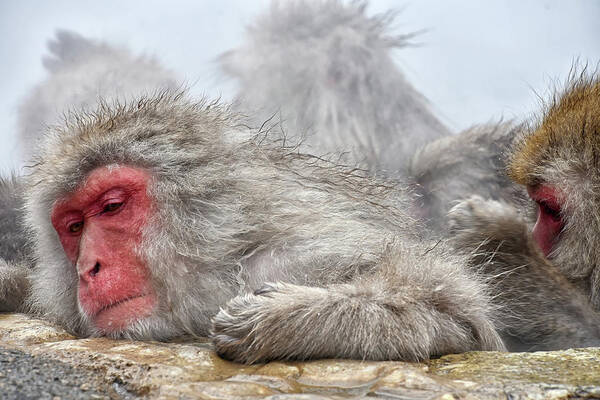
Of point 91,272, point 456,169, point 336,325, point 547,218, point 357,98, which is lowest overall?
point 336,325

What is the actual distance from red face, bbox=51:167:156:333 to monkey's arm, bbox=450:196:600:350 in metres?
1.26

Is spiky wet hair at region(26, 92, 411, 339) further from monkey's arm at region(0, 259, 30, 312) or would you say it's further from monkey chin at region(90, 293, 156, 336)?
monkey's arm at region(0, 259, 30, 312)

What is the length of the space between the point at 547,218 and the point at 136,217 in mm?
1634

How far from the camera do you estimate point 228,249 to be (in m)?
2.52

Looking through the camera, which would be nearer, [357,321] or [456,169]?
[357,321]

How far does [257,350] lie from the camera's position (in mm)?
1965

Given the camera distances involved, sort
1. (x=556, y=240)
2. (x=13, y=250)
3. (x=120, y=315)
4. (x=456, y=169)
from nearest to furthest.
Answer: (x=120, y=315) < (x=556, y=240) < (x=13, y=250) < (x=456, y=169)

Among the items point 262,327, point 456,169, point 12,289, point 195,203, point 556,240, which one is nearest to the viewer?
point 262,327

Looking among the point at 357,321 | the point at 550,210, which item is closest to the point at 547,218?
the point at 550,210

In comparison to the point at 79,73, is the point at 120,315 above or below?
below

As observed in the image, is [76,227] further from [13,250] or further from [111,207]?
[13,250]

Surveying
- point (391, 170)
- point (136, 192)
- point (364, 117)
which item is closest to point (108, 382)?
point (136, 192)

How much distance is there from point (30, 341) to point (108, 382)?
746 millimetres

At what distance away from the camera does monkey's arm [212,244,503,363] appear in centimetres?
199
